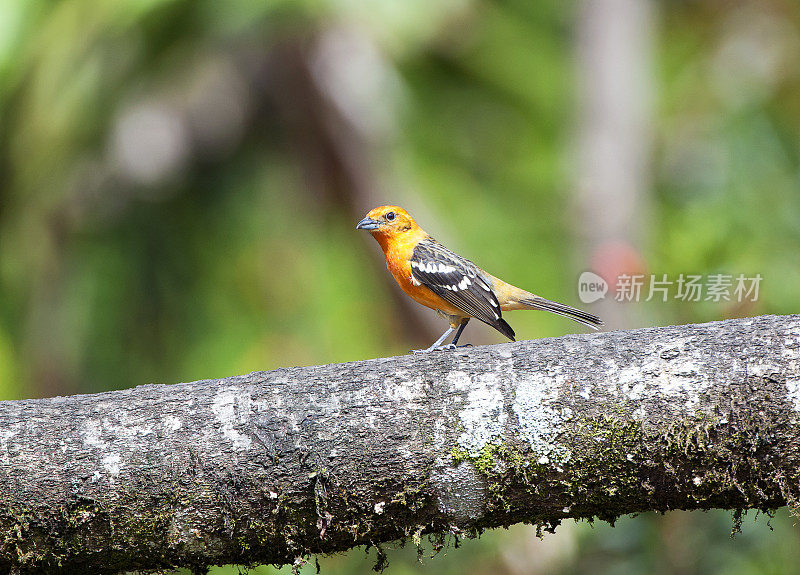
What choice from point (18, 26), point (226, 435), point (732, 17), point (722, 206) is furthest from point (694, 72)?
point (226, 435)

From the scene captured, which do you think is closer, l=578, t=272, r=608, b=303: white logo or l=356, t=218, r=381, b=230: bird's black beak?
l=356, t=218, r=381, b=230: bird's black beak

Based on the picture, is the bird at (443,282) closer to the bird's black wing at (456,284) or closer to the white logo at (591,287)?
the bird's black wing at (456,284)

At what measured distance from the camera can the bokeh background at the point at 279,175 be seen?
8.37m

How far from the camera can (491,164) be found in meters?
12.4

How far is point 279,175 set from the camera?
32.9 ft

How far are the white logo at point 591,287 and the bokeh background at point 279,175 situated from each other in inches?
7.1

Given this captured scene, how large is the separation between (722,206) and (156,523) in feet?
16.7

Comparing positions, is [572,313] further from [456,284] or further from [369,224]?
[369,224]

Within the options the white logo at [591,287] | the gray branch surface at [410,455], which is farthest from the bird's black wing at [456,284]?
the white logo at [591,287]

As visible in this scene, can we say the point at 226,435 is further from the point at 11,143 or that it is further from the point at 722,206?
the point at 11,143

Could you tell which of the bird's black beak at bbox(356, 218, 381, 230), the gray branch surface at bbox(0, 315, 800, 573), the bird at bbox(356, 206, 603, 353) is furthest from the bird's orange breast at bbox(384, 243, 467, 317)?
the gray branch surface at bbox(0, 315, 800, 573)

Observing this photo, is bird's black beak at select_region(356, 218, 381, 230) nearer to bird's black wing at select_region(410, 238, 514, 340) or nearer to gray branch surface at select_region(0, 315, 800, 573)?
bird's black wing at select_region(410, 238, 514, 340)

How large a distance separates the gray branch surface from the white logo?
4.63 metres

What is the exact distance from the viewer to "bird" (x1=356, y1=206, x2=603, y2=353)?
14.3 ft
